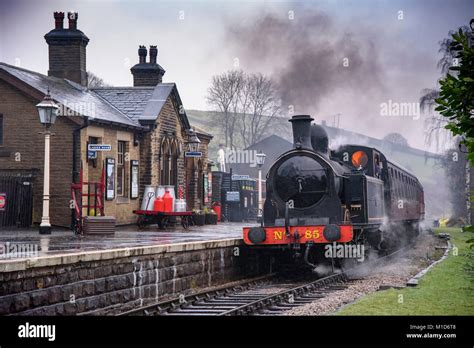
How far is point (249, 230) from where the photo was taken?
16.9 m

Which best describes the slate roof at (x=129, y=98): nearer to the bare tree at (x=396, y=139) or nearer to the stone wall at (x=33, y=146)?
the stone wall at (x=33, y=146)

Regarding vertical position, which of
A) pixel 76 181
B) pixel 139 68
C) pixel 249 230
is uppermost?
pixel 139 68

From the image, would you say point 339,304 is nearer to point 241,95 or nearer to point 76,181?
point 76,181

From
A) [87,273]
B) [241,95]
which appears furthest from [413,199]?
[87,273]

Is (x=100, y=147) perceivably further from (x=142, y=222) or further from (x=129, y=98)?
(x=129, y=98)

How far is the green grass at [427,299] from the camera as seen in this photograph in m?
10.5

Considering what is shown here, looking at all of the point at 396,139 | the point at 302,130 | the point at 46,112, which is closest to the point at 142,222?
the point at 46,112

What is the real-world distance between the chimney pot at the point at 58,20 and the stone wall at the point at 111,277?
45.7 ft

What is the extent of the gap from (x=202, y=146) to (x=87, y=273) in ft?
75.0

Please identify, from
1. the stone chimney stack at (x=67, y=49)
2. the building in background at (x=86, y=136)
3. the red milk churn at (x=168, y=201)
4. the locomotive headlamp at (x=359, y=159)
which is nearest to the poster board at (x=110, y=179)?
the building in background at (x=86, y=136)

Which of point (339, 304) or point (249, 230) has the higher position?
point (249, 230)

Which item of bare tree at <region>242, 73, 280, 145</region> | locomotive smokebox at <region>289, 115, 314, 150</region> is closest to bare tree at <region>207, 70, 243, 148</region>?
bare tree at <region>242, 73, 280, 145</region>

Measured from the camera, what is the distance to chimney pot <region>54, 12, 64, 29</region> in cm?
2733

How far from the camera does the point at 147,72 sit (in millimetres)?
32156
